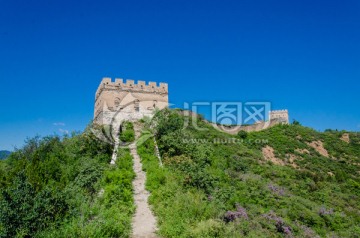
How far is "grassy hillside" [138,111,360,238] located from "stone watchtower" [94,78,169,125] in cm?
394

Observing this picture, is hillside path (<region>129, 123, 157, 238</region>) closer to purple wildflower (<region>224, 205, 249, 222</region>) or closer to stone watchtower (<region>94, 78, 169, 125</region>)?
purple wildflower (<region>224, 205, 249, 222</region>)

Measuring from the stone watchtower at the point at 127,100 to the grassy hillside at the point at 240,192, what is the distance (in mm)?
3944

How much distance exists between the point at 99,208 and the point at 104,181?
3.06 metres

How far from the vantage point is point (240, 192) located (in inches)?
607

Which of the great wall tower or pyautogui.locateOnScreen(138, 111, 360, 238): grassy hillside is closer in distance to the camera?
pyautogui.locateOnScreen(138, 111, 360, 238): grassy hillside

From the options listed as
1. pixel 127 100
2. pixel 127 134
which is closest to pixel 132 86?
pixel 127 100

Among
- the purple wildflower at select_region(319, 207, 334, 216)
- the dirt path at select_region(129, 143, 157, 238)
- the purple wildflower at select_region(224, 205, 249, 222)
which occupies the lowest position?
the purple wildflower at select_region(319, 207, 334, 216)

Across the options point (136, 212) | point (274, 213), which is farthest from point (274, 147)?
point (136, 212)

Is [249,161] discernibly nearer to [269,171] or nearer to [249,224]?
[269,171]

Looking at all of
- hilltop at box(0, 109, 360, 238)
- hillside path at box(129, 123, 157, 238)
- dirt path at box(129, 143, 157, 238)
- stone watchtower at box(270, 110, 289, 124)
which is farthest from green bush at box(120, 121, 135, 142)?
stone watchtower at box(270, 110, 289, 124)

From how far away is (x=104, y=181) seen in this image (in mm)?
12742

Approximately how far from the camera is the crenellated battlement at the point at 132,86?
24.7 m

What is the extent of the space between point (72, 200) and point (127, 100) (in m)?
16.4

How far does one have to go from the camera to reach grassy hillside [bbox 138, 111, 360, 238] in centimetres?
974
